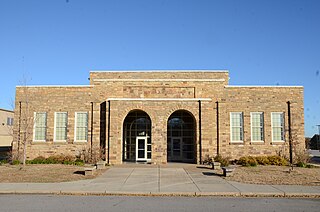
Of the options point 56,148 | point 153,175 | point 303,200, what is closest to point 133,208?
point 303,200

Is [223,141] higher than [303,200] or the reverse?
higher

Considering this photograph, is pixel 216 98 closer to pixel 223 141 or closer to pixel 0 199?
pixel 223 141

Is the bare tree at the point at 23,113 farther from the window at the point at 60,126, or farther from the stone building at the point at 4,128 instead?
the stone building at the point at 4,128

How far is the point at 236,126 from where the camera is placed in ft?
82.6

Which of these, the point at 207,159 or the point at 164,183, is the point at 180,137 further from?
the point at 164,183

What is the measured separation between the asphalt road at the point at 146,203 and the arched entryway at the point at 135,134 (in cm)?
1542

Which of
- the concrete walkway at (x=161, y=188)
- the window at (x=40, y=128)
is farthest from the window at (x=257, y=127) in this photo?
the window at (x=40, y=128)

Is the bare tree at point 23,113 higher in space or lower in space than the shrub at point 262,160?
higher

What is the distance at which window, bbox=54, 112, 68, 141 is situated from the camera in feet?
82.8

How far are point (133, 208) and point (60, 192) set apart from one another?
404 centimetres

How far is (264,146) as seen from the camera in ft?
81.4

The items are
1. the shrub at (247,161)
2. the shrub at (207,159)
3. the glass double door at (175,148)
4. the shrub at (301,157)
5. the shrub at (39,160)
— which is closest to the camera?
the shrub at (247,161)

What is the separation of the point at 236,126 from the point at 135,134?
8.59 metres

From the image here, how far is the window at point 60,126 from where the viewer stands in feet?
82.8
